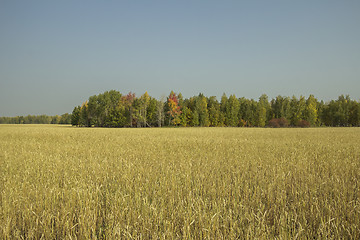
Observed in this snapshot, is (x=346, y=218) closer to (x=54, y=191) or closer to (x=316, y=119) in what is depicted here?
(x=54, y=191)

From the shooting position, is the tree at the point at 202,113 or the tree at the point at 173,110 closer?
the tree at the point at 173,110

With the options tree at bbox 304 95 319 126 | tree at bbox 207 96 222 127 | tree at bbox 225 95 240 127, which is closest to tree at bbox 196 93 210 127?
tree at bbox 207 96 222 127

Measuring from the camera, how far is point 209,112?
253 ft

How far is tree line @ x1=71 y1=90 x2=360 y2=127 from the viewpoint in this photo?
2579 inches

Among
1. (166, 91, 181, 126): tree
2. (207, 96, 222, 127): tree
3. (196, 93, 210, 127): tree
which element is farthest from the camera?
(207, 96, 222, 127): tree

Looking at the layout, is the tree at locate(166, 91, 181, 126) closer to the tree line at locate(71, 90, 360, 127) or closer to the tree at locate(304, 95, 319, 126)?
the tree line at locate(71, 90, 360, 127)

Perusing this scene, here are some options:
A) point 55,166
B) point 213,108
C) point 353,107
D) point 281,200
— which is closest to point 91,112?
point 213,108

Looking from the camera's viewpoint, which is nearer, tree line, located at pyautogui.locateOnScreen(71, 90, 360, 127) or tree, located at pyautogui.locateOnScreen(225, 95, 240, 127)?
tree line, located at pyautogui.locateOnScreen(71, 90, 360, 127)

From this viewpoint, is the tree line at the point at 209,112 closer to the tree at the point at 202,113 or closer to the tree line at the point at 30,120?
the tree at the point at 202,113

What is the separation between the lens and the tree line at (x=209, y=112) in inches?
2579

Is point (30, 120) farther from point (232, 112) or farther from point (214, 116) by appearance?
point (232, 112)

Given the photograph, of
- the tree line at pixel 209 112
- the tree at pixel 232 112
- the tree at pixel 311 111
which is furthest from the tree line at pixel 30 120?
the tree at pixel 311 111

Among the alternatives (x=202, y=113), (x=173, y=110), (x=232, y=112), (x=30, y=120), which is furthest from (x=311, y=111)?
(x=30, y=120)

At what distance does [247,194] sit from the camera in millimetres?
3502
